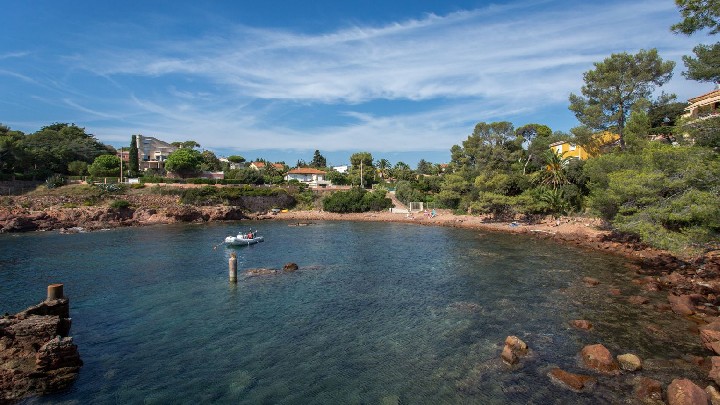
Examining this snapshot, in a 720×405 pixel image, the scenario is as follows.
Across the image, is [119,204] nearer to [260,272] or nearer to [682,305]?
[260,272]

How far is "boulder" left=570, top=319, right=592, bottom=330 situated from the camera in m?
17.2

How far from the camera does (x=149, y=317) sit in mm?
19250

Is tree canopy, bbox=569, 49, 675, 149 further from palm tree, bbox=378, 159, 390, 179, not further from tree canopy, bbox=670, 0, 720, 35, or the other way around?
palm tree, bbox=378, 159, 390, 179

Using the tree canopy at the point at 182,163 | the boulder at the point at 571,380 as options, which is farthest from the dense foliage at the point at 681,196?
the tree canopy at the point at 182,163

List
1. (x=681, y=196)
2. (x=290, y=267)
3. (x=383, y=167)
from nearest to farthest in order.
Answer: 1. (x=681, y=196)
2. (x=290, y=267)
3. (x=383, y=167)

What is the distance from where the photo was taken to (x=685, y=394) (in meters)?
10.9

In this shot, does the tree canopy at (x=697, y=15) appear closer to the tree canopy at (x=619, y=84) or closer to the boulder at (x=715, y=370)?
the boulder at (x=715, y=370)

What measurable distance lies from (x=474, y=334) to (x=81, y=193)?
71.6 m

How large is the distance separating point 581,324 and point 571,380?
5629mm

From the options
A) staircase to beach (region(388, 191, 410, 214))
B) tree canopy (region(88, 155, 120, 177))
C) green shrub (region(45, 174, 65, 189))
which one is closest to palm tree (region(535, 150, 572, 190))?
staircase to beach (region(388, 191, 410, 214))

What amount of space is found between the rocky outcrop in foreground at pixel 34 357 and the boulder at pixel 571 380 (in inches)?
640

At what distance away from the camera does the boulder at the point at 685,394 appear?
10.7 meters

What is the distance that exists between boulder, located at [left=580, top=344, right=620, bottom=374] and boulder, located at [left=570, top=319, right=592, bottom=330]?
3.05 meters

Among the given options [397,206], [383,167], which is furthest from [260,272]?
[383,167]
